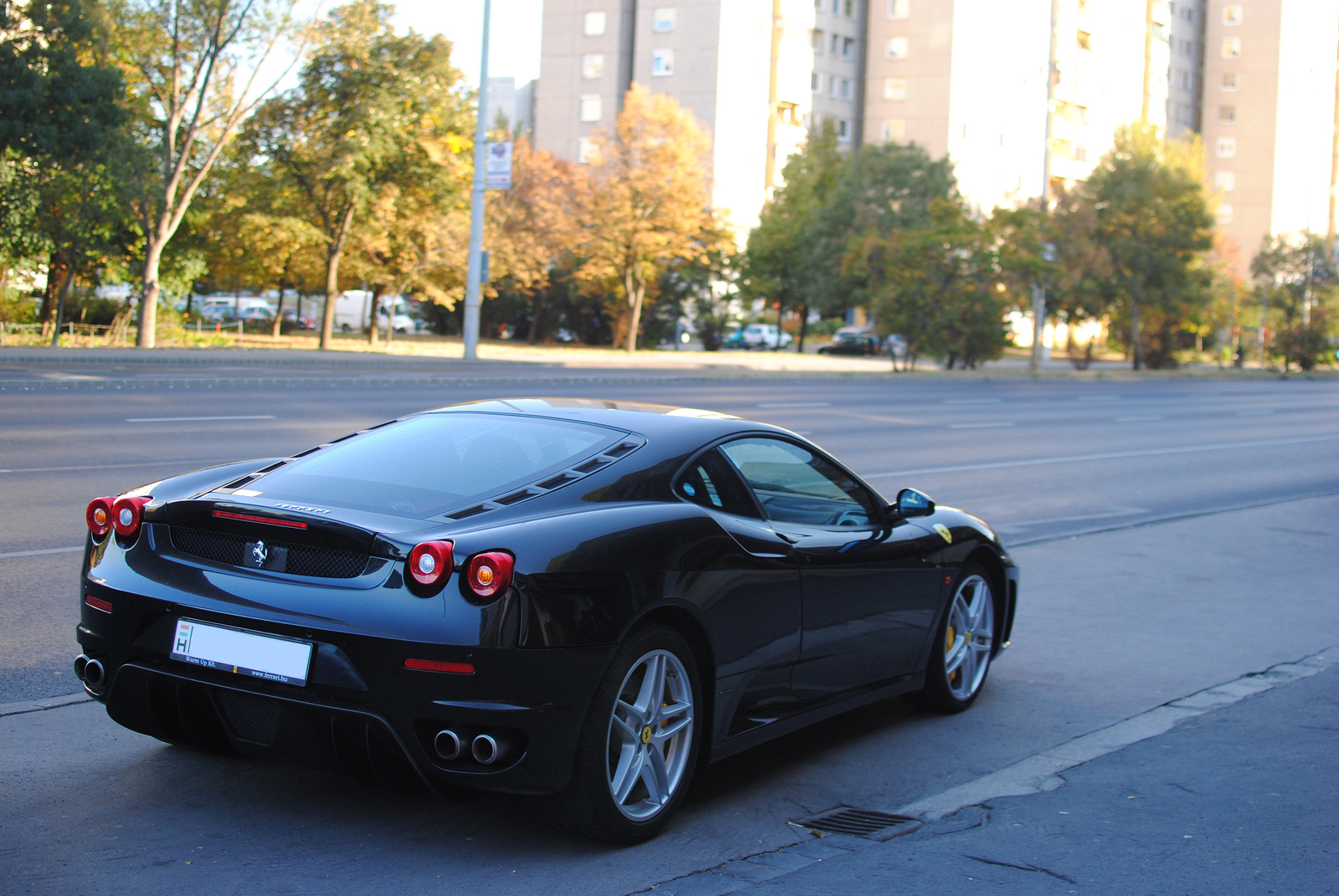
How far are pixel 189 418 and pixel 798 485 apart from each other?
12.8 meters

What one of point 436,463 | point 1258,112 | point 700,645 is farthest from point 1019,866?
point 1258,112

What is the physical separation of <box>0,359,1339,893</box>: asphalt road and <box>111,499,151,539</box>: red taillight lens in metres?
0.83

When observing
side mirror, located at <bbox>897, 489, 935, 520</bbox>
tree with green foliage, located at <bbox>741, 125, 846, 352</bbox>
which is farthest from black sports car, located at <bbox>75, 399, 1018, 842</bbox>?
tree with green foliage, located at <bbox>741, 125, 846, 352</bbox>

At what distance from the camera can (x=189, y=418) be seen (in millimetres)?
16203

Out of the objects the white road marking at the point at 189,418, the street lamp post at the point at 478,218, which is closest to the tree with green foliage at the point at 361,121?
the street lamp post at the point at 478,218

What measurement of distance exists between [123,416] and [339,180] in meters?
23.8

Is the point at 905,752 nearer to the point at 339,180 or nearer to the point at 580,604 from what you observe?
the point at 580,604

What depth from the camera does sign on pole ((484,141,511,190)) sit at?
3338cm

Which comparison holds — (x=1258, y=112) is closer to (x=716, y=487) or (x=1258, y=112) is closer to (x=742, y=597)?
(x=716, y=487)

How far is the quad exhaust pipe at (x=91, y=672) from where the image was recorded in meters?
4.01

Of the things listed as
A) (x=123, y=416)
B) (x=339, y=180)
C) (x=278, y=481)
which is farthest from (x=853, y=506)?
(x=339, y=180)

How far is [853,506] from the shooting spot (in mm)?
5285

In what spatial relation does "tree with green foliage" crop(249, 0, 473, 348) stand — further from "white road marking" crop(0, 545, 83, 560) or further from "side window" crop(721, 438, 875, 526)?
"side window" crop(721, 438, 875, 526)

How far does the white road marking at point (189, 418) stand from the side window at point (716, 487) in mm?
12656
